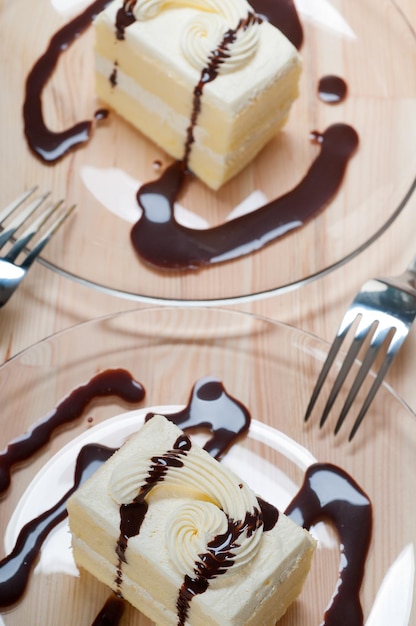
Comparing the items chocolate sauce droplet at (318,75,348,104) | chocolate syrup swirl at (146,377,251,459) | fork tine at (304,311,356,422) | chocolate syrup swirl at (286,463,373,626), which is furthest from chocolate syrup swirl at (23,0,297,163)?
Answer: chocolate syrup swirl at (286,463,373,626)

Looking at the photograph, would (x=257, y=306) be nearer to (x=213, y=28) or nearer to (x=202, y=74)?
(x=202, y=74)

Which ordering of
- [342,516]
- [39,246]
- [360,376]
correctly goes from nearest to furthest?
[342,516] < [360,376] < [39,246]

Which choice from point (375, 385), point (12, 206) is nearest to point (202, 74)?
point (12, 206)

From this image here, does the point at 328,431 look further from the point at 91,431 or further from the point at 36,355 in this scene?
the point at 36,355

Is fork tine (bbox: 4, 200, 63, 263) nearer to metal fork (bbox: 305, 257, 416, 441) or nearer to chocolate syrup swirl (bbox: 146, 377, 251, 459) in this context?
chocolate syrup swirl (bbox: 146, 377, 251, 459)

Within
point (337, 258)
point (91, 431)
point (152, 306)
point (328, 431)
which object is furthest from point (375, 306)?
point (91, 431)

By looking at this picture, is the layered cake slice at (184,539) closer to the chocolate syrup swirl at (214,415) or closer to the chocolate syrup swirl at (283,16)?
the chocolate syrup swirl at (214,415)

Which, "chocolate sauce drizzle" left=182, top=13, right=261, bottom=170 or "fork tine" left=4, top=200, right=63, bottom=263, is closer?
"fork tine" left=4, top=200, right=63, bottom=263
